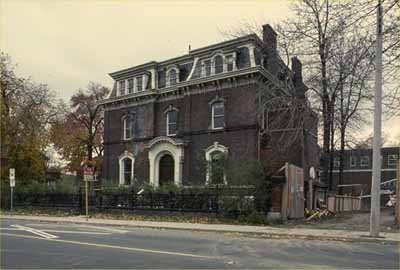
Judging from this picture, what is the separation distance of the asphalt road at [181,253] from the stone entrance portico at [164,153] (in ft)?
63.9

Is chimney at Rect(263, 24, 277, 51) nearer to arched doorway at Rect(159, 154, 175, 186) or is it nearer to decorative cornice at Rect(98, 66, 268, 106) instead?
decorative cornice at Rect(98, 66, 268, 106)

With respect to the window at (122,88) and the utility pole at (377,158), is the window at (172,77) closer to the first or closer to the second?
the window at (122,88)

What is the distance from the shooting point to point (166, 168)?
35969mm

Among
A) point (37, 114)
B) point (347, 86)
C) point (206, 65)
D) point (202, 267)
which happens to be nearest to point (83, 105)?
point (37, 114)

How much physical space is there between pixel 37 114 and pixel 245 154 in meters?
21.2

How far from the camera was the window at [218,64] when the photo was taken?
3286 centimetres

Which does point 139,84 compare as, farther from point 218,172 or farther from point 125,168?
point 218,172

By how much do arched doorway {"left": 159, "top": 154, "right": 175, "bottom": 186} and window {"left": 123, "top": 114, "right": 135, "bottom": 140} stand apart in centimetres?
489

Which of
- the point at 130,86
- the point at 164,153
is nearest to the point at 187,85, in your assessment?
the point at 164,153

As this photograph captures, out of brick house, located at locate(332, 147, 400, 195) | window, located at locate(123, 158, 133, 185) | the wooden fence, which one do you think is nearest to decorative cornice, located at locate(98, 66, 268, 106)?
window, located at locate(123, 158, 133, 185)

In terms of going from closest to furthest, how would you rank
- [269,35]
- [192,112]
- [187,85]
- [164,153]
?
[269,35] → [187,85] → [192,112] → [164,153]

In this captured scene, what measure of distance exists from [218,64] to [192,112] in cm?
415

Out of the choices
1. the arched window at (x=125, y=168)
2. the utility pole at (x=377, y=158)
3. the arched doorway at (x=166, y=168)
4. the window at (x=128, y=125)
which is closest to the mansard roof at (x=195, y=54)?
the window at (x=128, y=125)

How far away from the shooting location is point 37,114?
135 feet
